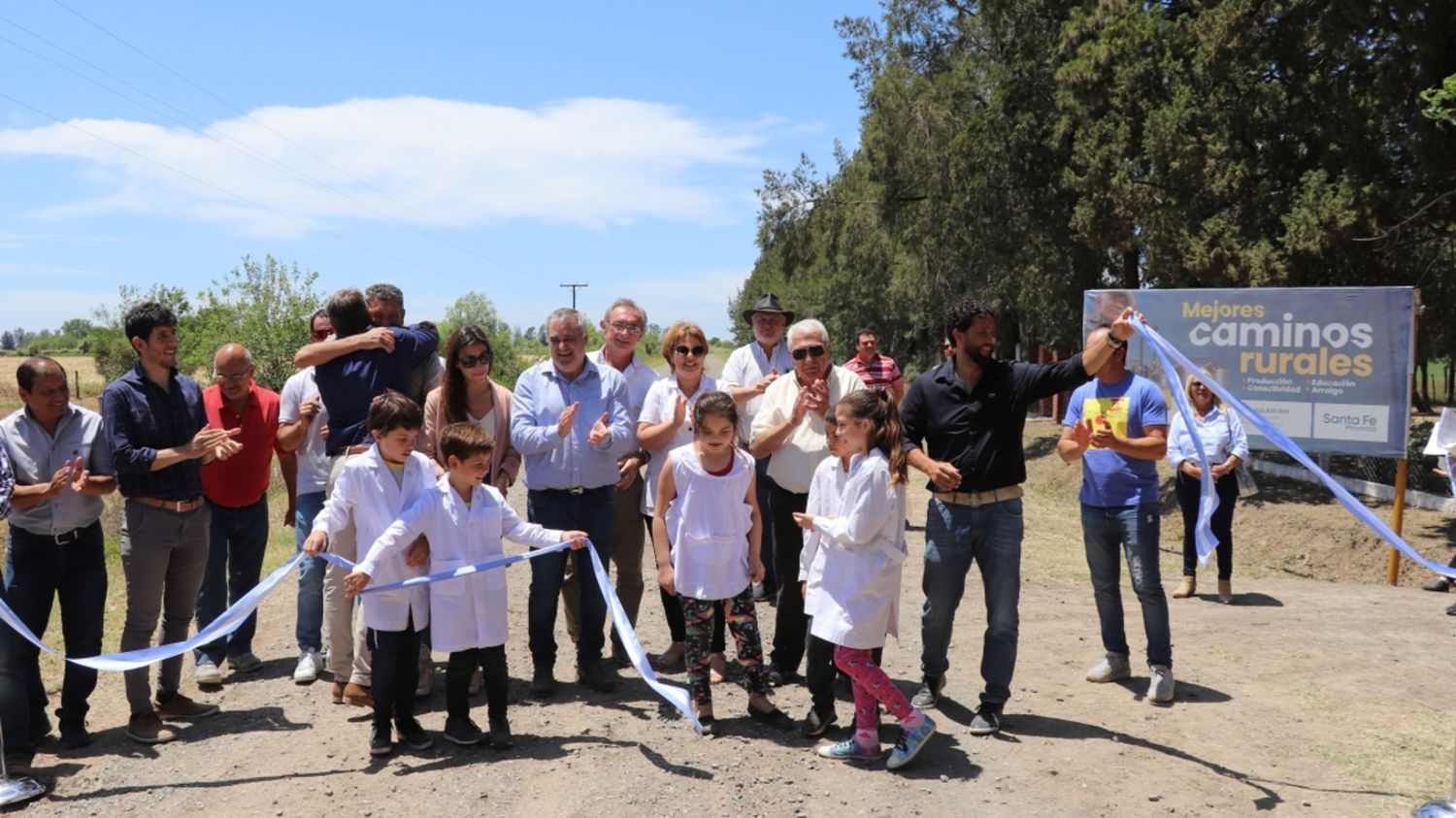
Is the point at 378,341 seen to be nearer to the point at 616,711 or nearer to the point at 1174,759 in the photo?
the point at 616,711

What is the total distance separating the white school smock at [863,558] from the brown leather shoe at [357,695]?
2600 millimetres

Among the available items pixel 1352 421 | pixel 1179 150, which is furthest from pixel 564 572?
pixel 1179 150

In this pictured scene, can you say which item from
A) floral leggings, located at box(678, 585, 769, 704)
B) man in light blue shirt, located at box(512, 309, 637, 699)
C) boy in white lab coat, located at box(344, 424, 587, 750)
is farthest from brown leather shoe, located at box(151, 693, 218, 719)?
floral leggings, located at box(678, 585, 769, 704)

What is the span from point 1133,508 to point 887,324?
143ft

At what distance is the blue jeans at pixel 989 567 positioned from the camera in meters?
5.36

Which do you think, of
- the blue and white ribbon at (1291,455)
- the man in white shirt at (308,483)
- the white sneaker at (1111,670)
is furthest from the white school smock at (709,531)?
the man in white shirt at (308,483)

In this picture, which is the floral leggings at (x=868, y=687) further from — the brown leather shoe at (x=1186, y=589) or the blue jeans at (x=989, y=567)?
the brown leather shoe at (x=1186, y=589)

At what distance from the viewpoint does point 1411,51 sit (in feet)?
47.9

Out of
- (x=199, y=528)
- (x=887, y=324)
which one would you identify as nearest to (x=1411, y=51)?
(x=199, y=528)

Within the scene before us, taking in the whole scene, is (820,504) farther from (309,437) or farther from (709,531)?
(309,437)

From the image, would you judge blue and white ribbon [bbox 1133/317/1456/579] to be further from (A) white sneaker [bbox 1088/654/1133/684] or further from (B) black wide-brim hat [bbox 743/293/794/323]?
(B) black wide-brim hat [bbox 743/293/794/323]

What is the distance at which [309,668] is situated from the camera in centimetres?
660

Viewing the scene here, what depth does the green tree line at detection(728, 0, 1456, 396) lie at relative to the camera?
15.2 meters

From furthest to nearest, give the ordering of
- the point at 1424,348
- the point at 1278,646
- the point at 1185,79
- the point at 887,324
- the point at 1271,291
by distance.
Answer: the point at 887,324 → the point at 1424,348 → the point at 1185,79 → the point at 1271,291 → the point at 1278,646
